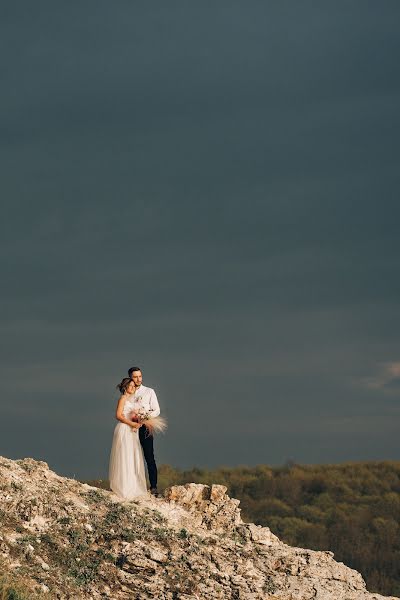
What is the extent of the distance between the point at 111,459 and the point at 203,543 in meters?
3.08

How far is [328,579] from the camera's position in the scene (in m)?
21.2

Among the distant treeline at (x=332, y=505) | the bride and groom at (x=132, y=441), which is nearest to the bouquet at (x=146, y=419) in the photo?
the bride and groom at (x=132, y=441)

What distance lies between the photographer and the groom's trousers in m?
22.8

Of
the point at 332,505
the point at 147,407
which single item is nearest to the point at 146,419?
the point at 147,407

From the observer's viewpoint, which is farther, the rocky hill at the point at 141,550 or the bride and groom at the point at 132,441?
the bride and groom at the point at 132,441

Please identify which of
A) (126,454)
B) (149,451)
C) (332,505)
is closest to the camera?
(126,454)

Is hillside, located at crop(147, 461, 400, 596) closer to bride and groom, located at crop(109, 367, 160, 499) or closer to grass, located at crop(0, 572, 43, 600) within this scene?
bride and groom, located at crop(109, 367, 160, 499)

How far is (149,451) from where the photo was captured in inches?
903

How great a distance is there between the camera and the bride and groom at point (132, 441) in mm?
22594

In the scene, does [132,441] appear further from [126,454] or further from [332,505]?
[332,505]

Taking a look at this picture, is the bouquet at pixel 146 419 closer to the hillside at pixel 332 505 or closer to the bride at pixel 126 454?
the bride at pixel 126 454

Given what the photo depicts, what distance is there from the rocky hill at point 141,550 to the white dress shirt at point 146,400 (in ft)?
5.53

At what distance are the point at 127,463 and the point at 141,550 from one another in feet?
9.99

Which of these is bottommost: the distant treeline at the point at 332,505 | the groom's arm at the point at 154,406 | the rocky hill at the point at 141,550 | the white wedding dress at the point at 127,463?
the rocky hill at the point at 141,550
